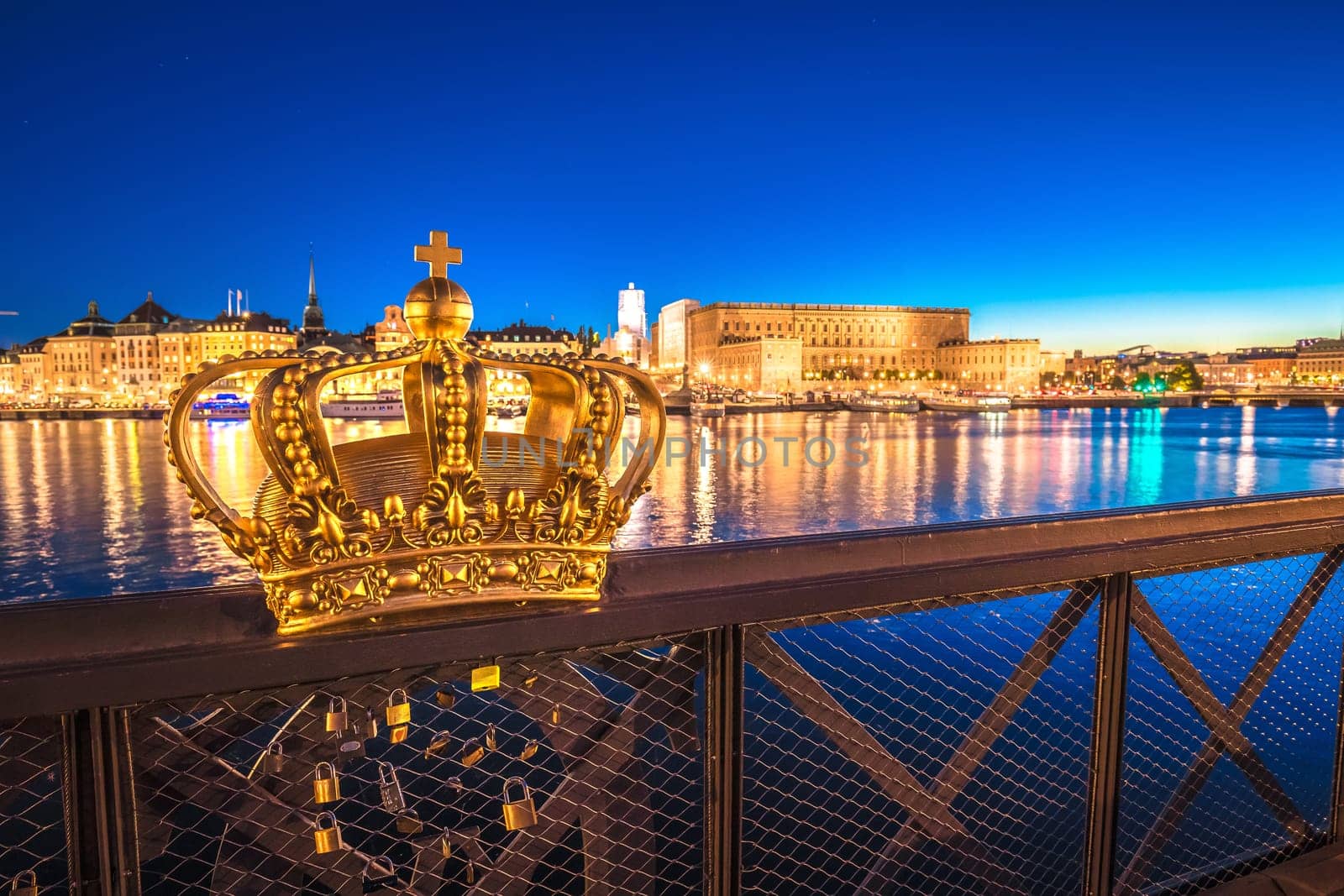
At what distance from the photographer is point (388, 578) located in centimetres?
129

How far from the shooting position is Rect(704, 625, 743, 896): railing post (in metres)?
1.55

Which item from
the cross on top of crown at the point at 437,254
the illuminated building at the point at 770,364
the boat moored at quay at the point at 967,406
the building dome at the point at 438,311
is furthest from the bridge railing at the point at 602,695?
the illuminated building at the point at 770,364

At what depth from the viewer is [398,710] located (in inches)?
51.4

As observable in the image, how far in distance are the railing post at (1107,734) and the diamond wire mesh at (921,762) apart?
0.25 ft

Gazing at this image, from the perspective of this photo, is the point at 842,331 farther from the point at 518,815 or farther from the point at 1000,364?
the point at 518,815

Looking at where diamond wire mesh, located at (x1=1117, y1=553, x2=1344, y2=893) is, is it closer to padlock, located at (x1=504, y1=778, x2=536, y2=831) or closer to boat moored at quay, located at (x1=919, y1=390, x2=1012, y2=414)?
padlock, located at (x1=504, y1=778, x2=536, y2=831)

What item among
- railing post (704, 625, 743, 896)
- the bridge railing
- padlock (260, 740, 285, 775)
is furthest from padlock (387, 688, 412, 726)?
railing post (704, 625, 743, 896)

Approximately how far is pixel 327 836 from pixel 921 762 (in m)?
5.06

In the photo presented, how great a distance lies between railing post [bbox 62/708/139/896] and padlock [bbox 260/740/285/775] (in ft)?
1.34

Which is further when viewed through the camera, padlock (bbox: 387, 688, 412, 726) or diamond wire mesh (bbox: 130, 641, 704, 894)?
diamond wire mesh (bbox: 130, 641, 704, 894)

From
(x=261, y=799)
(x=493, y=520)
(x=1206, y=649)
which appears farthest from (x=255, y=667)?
(x=1206, y=649)

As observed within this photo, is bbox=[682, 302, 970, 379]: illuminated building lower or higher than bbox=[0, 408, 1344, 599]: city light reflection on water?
higher

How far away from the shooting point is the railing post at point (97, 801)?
1142mm

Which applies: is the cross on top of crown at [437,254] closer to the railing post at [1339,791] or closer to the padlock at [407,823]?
the padlock at [407,823]
